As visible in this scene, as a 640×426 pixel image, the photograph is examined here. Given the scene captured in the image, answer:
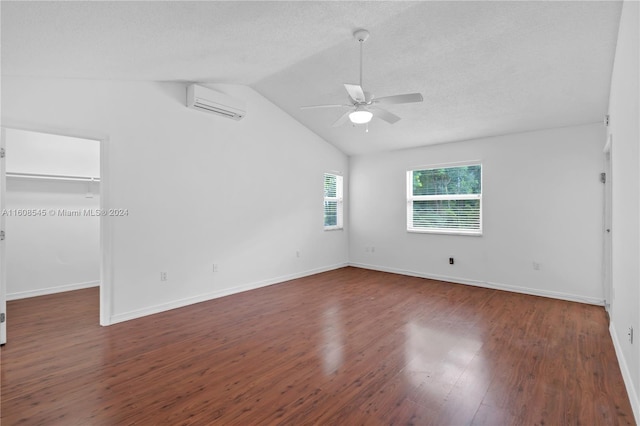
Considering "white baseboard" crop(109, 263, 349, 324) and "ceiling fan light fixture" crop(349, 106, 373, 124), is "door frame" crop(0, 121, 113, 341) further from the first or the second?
"ceiling fan light fixture" crop(349, 106, 373, 124)

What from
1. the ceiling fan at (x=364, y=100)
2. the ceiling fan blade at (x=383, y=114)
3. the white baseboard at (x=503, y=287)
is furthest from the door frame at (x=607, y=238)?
the ceiling fan at (x=364, y=100)

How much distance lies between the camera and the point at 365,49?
3.44 metres

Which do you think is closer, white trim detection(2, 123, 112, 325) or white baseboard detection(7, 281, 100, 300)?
white trim detection(2, 123, 112, 325)

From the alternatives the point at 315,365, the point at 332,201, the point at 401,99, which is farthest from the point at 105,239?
the point at 332,201

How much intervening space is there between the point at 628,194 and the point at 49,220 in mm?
6746

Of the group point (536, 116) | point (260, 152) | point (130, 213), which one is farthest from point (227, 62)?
point (536, 116)

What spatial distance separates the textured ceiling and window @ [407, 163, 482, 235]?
1.14 meters

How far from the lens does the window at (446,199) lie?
539 cm

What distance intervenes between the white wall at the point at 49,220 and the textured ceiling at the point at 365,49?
2117 millimetres

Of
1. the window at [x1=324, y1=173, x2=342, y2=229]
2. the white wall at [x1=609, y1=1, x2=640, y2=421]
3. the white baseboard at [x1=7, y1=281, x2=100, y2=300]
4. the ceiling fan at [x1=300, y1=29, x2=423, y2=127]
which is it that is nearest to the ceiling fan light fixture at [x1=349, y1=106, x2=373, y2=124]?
the ceiling fan at [x1=300, y1=29, x2=423, y2=127]

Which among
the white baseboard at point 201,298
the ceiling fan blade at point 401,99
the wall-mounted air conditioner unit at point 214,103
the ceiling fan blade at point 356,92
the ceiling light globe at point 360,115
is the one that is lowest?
the white baseboard at point 201,298

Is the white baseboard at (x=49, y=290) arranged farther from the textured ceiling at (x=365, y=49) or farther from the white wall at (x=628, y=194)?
the white wall at (x=628, y=194)

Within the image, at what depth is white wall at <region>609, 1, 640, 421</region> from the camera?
195cm

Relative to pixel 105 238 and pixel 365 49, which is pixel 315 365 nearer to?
pixel 105 238
